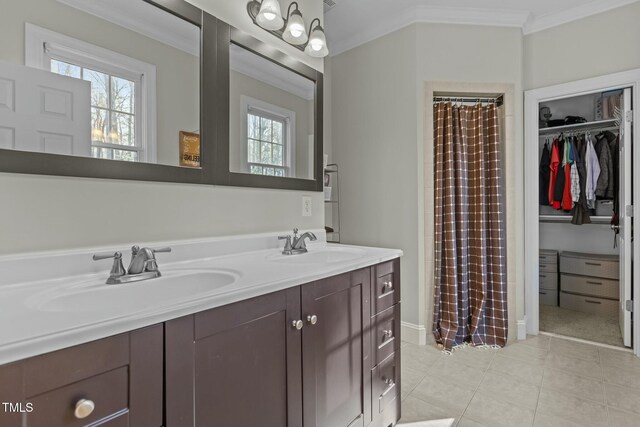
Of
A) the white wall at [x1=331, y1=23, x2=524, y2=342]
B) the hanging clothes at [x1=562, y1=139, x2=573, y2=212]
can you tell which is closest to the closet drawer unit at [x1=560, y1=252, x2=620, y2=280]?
the hanging clothes at [x1=562, y1=139, x2=573, y2=212]

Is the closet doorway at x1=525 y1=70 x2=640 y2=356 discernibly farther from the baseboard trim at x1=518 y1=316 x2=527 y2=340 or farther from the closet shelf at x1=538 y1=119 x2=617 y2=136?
the baseboard trim at x1=518 y1=316 x2=527 y2=340

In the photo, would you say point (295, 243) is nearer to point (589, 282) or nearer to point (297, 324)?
point (297, 324)

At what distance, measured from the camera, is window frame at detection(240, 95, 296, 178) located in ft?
5.41

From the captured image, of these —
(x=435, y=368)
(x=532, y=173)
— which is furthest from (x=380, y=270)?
(x=532, y=173)

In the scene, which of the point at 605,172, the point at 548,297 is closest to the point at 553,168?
the point at 605,172

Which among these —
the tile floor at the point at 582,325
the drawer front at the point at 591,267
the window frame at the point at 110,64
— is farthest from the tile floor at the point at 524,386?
the window frame at the point at 110,64

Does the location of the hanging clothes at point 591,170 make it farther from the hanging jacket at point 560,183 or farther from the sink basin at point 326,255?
the sink basin at point 326,255

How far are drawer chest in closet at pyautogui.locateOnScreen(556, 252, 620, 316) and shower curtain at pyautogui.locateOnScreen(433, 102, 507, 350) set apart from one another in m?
1.31

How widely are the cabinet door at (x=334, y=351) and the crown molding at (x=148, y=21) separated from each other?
1132mm

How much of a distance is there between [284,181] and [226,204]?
41 cm

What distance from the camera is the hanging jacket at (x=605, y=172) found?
309 centimetres

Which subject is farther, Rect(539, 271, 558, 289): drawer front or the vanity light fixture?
Rect(539, 271, 558, 289): drawer front

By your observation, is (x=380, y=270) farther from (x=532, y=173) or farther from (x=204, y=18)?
(x=532, y=173)

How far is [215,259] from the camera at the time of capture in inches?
56.5
